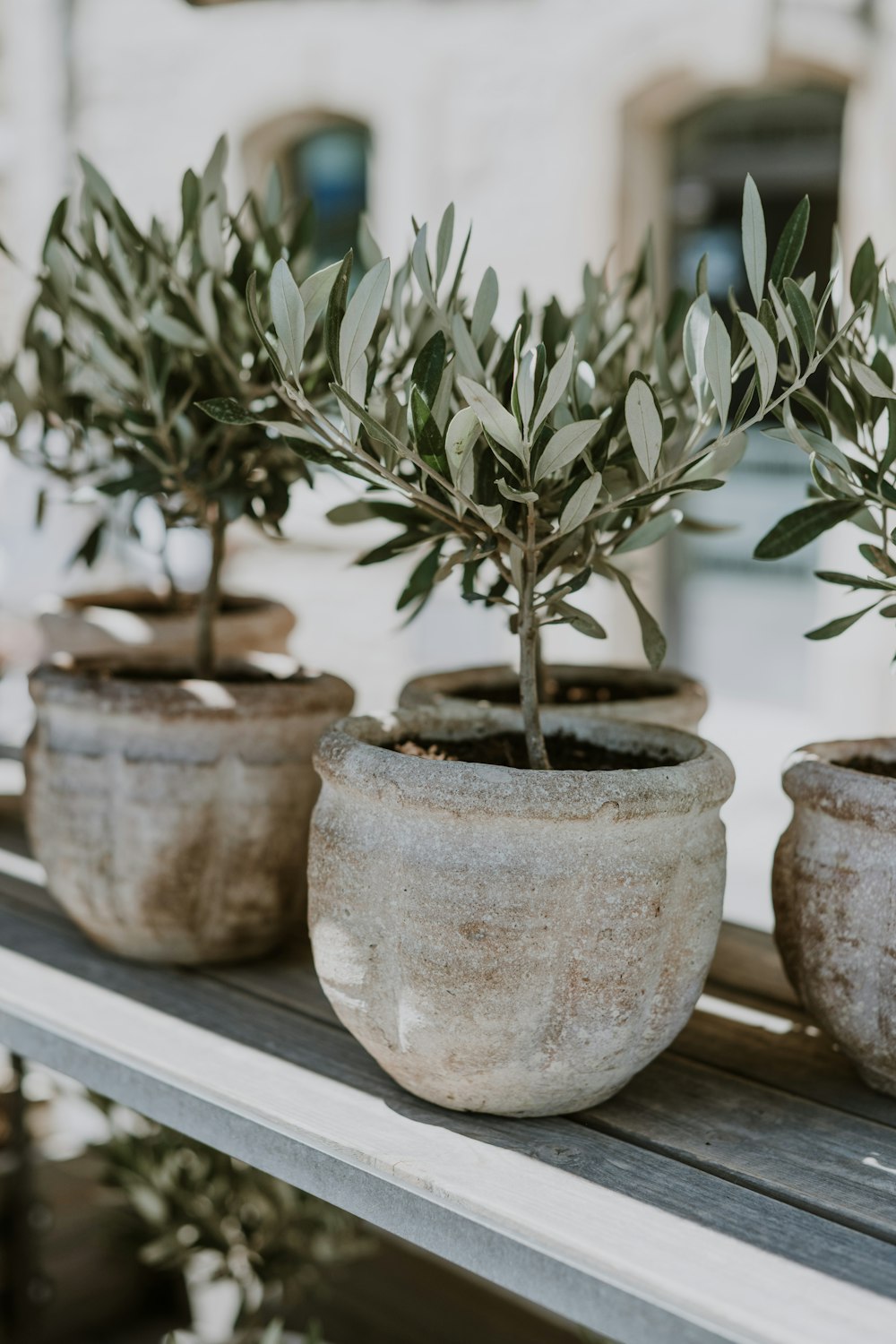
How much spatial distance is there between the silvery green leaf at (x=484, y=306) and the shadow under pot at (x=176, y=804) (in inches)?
14.0

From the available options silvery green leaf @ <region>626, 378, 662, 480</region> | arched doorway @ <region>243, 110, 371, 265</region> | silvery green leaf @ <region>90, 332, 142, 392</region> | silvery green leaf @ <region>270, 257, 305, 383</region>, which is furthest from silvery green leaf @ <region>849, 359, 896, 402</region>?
arched doorway @ <region>243, 110, 371, 265</region>

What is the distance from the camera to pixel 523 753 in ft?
3.44

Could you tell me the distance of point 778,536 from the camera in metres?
0.99

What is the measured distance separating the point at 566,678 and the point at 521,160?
11.8ft

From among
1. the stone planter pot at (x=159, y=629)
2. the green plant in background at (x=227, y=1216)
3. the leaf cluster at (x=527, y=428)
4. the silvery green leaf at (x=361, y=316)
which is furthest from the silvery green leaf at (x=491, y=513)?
the green plant in background at (x=227, y=1216)

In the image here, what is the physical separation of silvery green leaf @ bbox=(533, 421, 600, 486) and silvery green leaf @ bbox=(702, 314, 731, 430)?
3.2 inches

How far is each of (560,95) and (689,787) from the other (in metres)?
4.03

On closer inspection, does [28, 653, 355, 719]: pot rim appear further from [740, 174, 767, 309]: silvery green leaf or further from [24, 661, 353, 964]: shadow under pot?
[740, 174, 767, 309]: silvery green leaf

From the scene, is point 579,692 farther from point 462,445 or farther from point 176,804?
point 462,445

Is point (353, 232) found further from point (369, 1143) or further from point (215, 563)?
point (369, 1143)

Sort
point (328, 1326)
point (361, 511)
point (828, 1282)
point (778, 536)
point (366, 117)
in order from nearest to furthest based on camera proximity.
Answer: point (828, 1282)
point (778, 536)
point (361, 511)
point (328, 1326)
point (366, 117)

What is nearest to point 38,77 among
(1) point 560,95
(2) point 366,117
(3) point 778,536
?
(2) point 366,117

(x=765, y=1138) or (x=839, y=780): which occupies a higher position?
(x=839, y=780)

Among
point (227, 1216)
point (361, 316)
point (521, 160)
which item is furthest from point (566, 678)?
point (521, 160)
